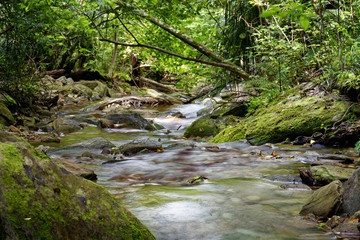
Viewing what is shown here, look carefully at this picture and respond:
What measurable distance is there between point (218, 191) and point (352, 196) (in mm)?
1232

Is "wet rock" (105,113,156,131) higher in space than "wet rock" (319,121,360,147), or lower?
higher

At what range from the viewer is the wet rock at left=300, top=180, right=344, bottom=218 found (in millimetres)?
2104

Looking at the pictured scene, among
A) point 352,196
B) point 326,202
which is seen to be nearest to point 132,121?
point 326,202

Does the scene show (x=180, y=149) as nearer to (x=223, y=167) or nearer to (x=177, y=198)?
(x=223, y=167)

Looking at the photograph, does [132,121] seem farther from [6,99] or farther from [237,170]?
[237,170]

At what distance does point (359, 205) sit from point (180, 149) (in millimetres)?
4101

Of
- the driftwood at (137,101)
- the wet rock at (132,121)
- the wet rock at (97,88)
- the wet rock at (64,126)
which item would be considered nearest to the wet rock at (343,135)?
the wet rock at (132,121)

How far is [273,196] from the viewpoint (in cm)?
281

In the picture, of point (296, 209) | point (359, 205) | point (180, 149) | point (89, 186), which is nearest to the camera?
point (89, 186)

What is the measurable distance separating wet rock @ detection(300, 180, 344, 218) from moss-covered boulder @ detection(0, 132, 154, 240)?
1.27m

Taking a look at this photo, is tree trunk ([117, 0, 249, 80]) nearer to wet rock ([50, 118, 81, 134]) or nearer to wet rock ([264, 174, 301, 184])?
wet rock ([50, 118, 81, 134])

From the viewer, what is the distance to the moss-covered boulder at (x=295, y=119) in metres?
5.46

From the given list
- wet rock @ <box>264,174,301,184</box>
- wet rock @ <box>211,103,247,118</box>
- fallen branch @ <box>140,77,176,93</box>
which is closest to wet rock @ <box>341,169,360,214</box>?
wet rock @ <box>264,174,301,184</box>

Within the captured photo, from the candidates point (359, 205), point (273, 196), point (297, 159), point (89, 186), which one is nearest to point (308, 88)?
point (297, 159)
